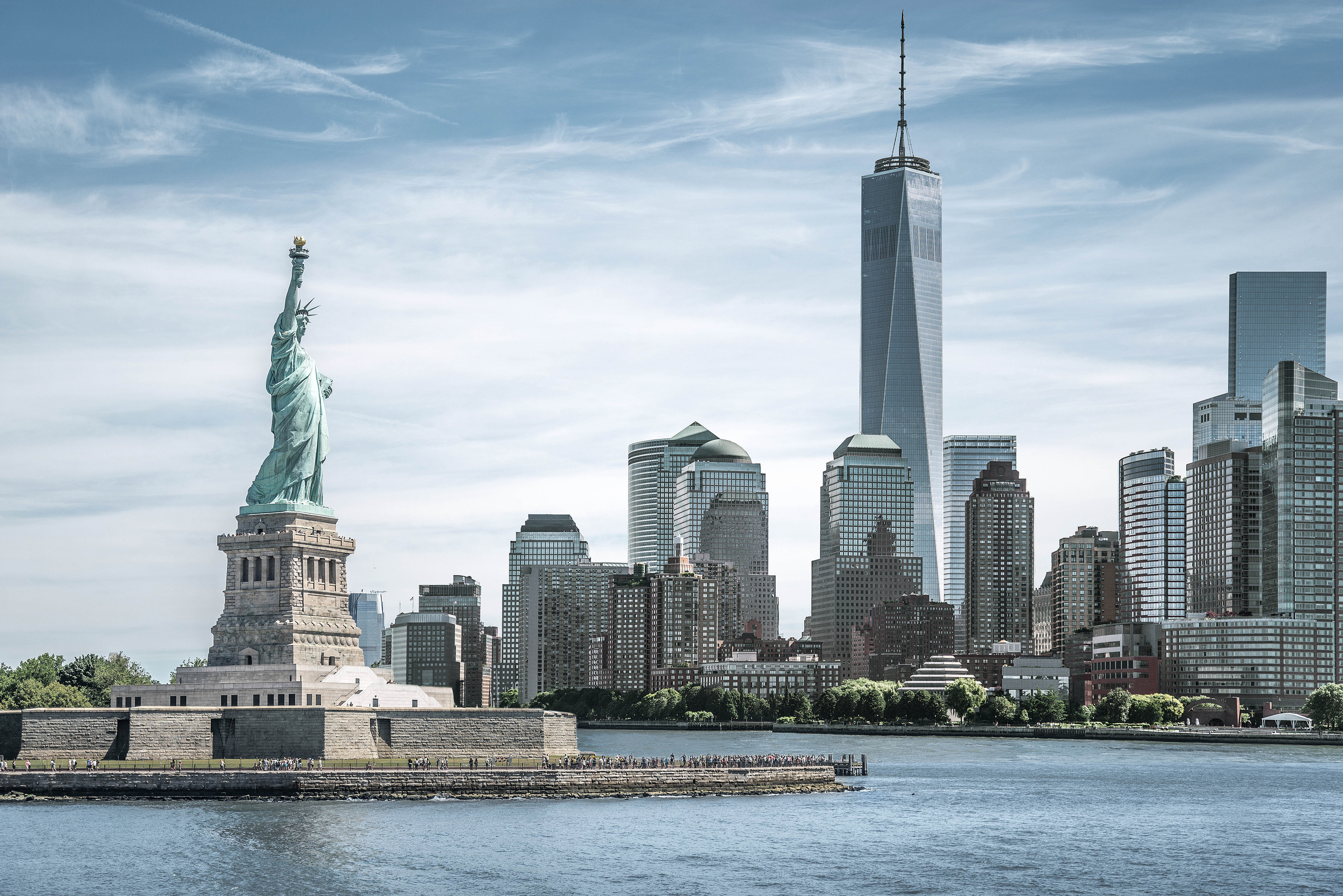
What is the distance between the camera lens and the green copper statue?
13775cm

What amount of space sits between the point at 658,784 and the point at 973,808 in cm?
2295

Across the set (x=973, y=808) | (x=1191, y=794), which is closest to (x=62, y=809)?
(x=973, y=808)

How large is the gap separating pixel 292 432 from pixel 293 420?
102cm

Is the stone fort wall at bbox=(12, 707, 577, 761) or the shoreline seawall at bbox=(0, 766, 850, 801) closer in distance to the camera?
the shoreline seawall at bbox=(0, 766, 850, 801)

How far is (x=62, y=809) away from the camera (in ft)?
350

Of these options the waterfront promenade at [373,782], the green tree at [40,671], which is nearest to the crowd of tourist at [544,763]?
the waterfront promenade at [373,782]

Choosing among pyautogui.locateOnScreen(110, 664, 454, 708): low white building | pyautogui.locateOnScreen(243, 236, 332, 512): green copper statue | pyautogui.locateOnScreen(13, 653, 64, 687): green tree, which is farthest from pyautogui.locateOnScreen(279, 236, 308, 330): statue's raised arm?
pyautogui.locateOnScreen(13, 653, 64, 687): green tree

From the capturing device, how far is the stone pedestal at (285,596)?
13100 centimetres

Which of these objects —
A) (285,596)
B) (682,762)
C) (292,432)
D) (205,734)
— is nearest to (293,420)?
(292,432)

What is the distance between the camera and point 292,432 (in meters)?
138

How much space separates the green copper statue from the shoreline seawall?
1172 inches

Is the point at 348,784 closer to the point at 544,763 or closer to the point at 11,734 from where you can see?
the point at 544,763

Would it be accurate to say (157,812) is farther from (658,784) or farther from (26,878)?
(658,784)

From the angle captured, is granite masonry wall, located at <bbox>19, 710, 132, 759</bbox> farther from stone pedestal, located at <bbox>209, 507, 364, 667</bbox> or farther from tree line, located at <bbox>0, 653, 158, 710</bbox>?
tree line, located at <bbox>0, 653, 158, 710</bbox>
